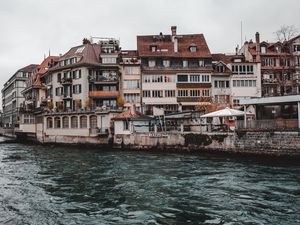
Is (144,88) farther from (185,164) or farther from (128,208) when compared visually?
(128,208)

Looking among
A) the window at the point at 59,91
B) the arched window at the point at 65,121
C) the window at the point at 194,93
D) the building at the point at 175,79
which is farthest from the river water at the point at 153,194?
the window at the point at 59,91

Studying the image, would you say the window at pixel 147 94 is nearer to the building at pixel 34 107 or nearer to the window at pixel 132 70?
the window at pixel 132 70

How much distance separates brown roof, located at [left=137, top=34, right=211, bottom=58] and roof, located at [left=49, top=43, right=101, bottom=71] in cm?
760

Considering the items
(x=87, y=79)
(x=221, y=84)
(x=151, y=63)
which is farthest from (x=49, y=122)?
(x=221, y=84)

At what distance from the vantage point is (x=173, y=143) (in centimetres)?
3831

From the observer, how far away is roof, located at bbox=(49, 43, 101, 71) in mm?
56969

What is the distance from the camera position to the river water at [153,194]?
42.1 ft

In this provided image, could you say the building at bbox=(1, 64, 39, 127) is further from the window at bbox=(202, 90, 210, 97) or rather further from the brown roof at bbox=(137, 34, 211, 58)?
the window at bbox=(202, 90, 210, 97)

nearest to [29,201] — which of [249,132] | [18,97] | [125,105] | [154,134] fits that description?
[249,132]

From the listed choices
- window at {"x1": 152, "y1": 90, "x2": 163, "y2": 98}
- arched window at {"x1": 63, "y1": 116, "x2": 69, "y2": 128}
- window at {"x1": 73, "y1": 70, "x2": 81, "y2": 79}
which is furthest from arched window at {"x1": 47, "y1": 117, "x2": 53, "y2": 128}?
window at {"x1": 152, "y1": 90, "x2": 163, "y2": 98}

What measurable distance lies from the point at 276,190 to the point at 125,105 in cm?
4065

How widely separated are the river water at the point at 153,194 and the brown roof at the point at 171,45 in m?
34.9

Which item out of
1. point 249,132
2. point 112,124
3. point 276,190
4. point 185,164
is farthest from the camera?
point 112,124

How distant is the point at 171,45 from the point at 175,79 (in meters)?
7.57
